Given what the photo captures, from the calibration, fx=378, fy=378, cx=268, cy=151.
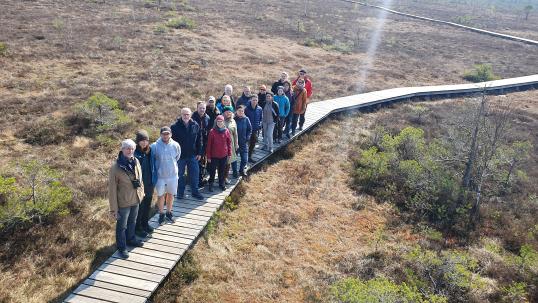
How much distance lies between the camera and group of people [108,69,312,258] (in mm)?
6023

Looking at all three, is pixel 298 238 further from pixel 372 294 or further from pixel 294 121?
pixel 294 121

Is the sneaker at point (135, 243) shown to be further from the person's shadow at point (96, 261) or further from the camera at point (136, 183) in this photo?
the camera at point (136, 183)

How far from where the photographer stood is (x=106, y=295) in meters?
5.67

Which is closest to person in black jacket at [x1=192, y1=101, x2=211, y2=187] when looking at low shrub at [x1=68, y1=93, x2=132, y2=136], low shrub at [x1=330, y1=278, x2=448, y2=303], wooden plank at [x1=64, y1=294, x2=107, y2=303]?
wooden plank at [x1=64, y1=294, x2=107, y2=303]

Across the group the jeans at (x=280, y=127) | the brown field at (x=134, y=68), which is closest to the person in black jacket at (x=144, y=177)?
the brown field at (x=134, y=68)

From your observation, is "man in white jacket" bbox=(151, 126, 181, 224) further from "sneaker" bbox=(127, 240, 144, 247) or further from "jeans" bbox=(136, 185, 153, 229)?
"sneaker" bbox=(127, 240, 144, 247)

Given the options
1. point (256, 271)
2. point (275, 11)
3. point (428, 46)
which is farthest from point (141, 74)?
point (275, 11)

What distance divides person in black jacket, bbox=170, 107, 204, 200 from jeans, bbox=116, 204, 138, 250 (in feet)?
5.86

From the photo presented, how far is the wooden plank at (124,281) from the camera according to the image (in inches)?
233

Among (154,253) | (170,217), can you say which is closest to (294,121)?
(170,217)

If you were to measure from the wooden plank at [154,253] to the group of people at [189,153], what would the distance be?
10cm

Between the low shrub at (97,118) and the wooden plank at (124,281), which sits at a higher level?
the low shrub at (97,118)

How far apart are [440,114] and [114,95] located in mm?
14344

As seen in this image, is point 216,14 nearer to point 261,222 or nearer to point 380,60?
point 380,60
